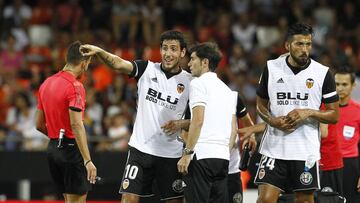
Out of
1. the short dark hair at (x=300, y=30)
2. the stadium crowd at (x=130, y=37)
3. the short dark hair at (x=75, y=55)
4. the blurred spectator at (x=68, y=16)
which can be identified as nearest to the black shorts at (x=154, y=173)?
the short dark hair at (x=75, y=55)

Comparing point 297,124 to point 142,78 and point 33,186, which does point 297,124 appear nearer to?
point 142,78

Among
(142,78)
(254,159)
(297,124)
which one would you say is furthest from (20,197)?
(297,124)

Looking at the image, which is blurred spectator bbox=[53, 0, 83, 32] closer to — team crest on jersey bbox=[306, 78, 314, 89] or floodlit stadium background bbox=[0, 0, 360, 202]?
floodlit stadium background bbox=[0, 0, 360, 202]

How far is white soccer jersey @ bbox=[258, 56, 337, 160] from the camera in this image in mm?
8703

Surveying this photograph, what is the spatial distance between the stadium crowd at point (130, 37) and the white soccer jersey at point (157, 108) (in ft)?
18.7

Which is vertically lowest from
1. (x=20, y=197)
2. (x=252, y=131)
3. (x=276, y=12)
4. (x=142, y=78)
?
(x=20, y=197)

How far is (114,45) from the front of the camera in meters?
17.3

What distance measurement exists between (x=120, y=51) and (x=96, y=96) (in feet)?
5.45

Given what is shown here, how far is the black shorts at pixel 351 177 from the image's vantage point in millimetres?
10477

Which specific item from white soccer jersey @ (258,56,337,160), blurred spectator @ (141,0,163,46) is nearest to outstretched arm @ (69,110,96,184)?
white soccer jersey @ (258,56,337,160)

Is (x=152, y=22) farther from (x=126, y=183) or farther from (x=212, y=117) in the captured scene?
(x=212, y=117)

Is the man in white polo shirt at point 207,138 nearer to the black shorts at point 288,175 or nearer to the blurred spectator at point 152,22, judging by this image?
the black shorts at point 288,175

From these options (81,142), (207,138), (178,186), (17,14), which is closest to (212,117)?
(207,138)

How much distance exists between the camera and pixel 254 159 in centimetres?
1315
